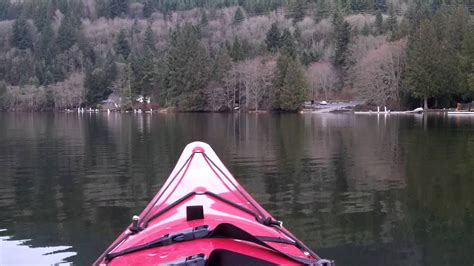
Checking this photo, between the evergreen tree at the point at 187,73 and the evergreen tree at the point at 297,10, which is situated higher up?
the evergreen tree at the point at 297,10

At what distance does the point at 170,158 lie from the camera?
18547 millimetres

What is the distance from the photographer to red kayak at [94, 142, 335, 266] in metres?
4.20

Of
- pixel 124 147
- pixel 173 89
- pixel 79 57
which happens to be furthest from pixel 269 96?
pixel 79 57

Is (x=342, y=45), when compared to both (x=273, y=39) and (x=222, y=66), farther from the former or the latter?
(x=222, y=66)

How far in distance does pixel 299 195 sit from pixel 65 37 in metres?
149

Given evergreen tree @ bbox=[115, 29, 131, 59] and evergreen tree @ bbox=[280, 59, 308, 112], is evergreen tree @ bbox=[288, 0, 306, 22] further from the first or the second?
evergreen tree @ bbox=[280, 59, 308, 112]

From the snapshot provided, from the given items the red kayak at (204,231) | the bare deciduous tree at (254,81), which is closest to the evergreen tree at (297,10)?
the bare deciduous tree at (254,81)

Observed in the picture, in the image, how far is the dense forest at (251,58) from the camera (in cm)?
6044

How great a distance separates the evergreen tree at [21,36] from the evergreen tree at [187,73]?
87622 mm

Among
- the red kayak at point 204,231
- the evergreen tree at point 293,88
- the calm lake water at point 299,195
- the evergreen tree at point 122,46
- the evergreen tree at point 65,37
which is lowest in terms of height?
the calm lake water at point 299,195

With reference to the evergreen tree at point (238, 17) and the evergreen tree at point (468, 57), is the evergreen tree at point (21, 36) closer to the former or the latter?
the evergreen tree at point (238, 17)

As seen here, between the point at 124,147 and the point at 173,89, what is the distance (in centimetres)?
5932

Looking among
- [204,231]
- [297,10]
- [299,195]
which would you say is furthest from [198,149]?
[297,10]

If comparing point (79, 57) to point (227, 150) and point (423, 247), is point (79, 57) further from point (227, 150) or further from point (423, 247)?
point (423, 247)
